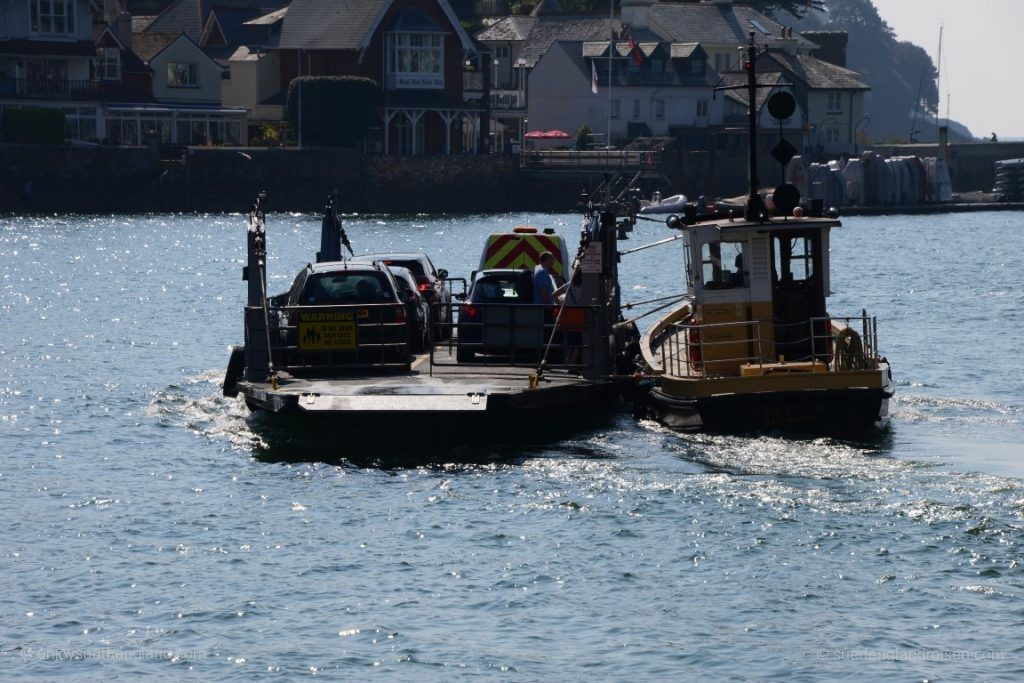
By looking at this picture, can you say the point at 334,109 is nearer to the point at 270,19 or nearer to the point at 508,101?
the point at 270,19

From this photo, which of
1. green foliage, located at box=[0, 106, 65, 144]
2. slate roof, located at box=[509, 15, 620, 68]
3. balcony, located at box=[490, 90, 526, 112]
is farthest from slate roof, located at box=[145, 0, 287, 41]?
green foliage, located at box=[0, 106, 65, 144]

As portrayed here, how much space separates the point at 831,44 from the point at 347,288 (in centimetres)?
11624

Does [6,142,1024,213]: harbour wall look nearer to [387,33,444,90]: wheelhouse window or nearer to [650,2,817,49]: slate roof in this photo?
[387,33,444,90]: wheelhouse window

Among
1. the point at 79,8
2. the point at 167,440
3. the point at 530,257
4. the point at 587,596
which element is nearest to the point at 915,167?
the point at 79,8

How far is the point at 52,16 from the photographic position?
93.3m

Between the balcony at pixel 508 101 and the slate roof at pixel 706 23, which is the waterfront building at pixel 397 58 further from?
the slate roof at pixel 706 23

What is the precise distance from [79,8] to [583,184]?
28026 millimetres

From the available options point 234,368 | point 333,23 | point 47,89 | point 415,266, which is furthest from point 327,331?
point 333,23

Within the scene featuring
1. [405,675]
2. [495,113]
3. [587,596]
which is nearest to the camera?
[405,675]

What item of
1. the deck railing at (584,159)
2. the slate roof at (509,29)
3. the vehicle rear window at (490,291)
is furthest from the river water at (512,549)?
the slate roof at (509,29)

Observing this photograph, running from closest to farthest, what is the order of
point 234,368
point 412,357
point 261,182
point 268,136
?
point 412,357 < point 234,368 < point 261,182 < point 268,136

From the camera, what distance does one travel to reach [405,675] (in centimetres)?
1622

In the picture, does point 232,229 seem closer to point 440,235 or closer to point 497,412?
point 440,235

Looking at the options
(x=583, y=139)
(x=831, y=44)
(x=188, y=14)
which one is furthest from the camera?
(x=831, y=44)
